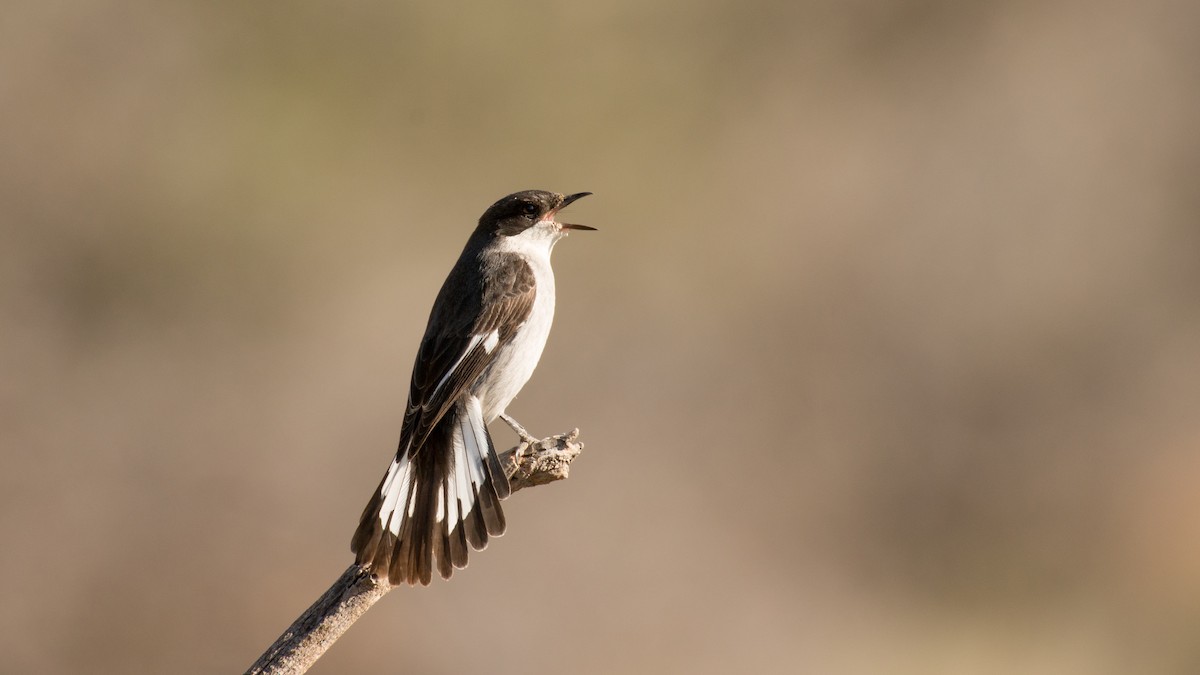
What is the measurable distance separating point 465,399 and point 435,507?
2.37 feet

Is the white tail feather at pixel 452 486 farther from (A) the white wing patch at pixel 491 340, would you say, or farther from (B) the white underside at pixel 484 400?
(A) the white wing patch at pixel 491 340

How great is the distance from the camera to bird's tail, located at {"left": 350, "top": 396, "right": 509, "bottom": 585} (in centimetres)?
473

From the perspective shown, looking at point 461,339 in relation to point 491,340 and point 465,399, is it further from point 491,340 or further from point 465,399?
point 465,399

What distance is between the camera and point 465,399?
5.67 m

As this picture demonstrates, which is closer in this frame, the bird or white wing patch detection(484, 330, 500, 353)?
the bird

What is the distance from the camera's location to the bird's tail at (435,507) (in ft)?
15.5

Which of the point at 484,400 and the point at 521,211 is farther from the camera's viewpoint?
the point at 521,211

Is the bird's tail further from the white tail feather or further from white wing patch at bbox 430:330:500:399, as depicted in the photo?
white wing patch at bbox 430:330:500:399

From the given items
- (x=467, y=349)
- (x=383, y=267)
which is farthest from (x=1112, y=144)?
(x=467, y=349)

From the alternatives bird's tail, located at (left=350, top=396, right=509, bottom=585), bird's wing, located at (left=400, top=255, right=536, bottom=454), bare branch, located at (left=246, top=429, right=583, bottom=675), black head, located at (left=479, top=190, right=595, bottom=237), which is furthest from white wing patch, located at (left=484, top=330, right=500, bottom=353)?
bare branch, located at (left=246, top=429, right=583, bottom=675)

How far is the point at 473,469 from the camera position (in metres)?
5.24

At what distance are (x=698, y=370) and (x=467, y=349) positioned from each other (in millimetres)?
7433

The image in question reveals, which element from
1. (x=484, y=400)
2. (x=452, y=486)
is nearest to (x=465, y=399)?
(x=484, y=400)

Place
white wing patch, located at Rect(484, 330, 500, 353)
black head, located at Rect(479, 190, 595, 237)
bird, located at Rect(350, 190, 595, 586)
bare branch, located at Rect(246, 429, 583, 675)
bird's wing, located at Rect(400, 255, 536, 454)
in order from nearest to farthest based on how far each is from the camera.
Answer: bare branch, located at Rect(246, 429, 583, 675) < bird, located at Rect(350, 190, 595, 586) < bird's wing, located at Rect(400, 255, 536, 454) < white wing patch, located at Rect(484, 330, 500, 353) < black head, located at Rect(479, 190, 595, 237)
